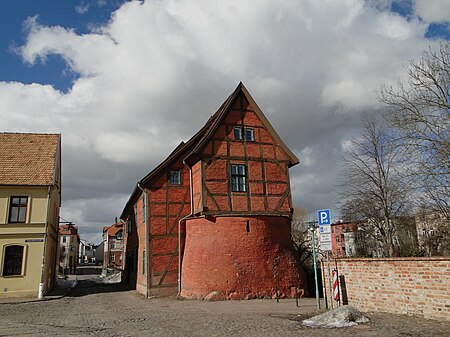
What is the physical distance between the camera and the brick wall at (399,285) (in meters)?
9.95

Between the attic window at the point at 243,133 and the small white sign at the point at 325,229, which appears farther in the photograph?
the attic window at the point at 243,133

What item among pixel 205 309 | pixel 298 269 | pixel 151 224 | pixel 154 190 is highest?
pixel 154 190

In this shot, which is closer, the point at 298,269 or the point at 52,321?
the point at 52,321

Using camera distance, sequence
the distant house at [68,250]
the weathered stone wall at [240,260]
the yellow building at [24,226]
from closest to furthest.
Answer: the weathered stone wall at [240,260]
the yellow building at [24,226]
the distant house at [68,250]

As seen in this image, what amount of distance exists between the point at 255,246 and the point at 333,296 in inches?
257

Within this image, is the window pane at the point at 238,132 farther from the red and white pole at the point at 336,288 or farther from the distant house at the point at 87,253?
the distant house at the point at 87,253

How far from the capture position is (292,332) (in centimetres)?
998

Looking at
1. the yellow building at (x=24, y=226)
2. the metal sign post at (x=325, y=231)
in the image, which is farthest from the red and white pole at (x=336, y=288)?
the yellow building at (x=24, y=226)

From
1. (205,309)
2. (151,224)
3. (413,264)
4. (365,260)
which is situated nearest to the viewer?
(413,264)

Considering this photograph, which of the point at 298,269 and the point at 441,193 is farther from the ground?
the point at 441,193

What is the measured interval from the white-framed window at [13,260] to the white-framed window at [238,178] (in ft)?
40.5

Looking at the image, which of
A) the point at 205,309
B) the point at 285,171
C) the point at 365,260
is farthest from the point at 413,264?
the point at 285,171

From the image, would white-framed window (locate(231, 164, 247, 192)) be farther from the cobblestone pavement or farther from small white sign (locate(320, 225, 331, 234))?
small white sign (locate(320, 225, 331, 234))

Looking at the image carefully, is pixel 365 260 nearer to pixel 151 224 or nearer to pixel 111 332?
pixel 111 332
